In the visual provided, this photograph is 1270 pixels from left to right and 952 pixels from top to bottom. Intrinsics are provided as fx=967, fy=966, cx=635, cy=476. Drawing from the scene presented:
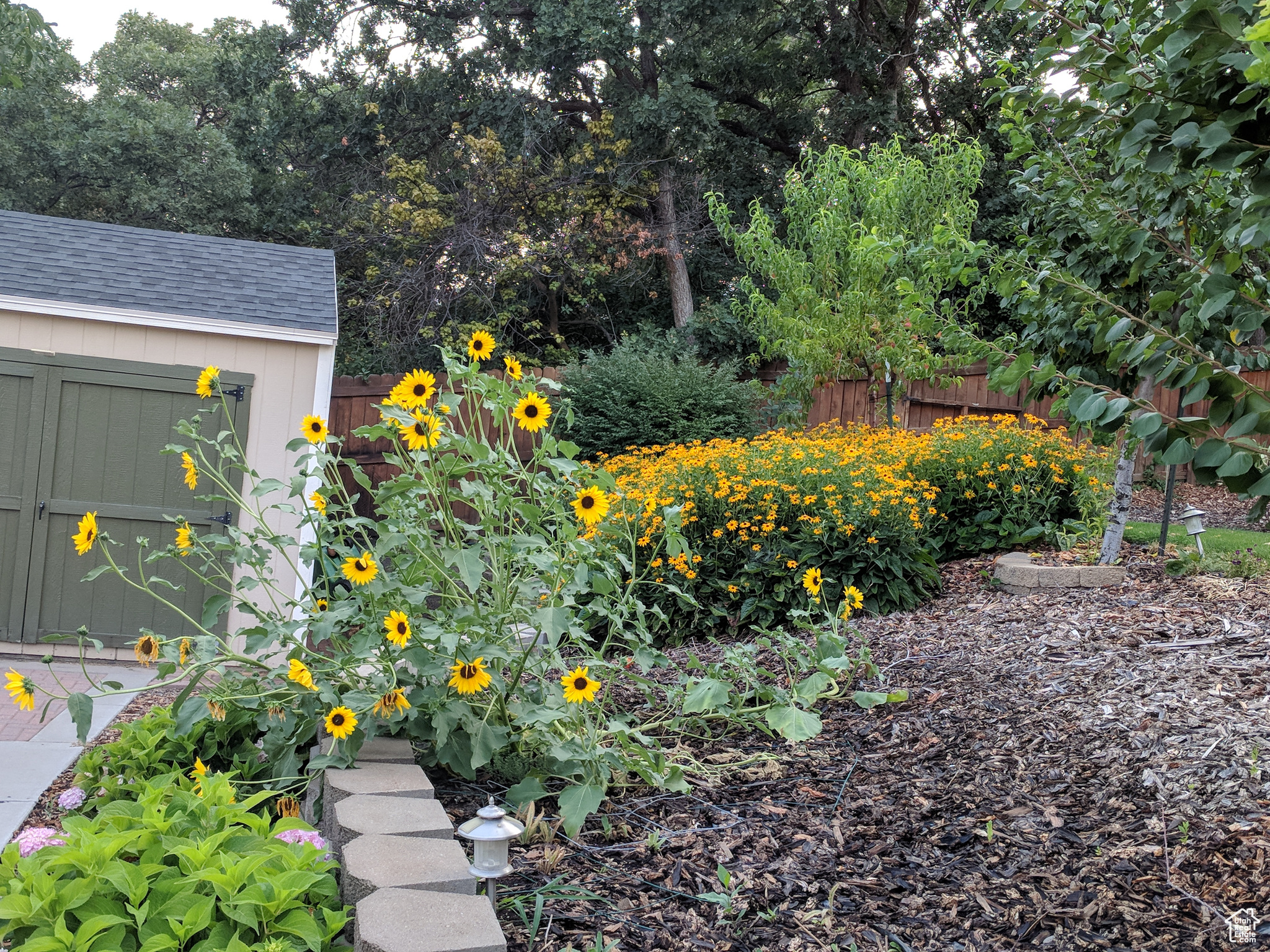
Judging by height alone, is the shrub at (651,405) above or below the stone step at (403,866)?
above

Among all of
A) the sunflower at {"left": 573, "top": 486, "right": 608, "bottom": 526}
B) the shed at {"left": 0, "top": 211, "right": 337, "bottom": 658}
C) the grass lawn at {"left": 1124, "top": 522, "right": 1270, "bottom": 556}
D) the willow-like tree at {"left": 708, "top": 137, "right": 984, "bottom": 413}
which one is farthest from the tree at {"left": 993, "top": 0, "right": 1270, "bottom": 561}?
the willow-like tree at {"left": 708, "top": 137, "right": 984, "bottom": 413}

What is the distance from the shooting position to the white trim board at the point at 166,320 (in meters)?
5.79

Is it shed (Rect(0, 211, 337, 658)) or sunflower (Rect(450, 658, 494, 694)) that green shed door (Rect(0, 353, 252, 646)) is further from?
sunflower (Rect(450, 658, 494, 694))

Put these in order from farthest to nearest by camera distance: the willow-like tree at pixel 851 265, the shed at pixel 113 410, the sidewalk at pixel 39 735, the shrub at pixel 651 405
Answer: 1. the shrub at pixel 651 405
2. the willow-like tree at pixel 851 265
3. the shed at pixel 113 410
4. the sidewalk at pixel 39 735

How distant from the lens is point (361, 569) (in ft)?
8.22

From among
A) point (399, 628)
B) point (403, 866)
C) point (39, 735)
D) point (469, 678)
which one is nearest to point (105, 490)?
point (39, 735)

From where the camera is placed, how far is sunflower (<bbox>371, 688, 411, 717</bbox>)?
2.51 metres

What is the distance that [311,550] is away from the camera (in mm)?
2857

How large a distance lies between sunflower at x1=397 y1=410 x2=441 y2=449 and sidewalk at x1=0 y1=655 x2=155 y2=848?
3.53 feet

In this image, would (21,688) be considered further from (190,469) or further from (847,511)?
(847,511)

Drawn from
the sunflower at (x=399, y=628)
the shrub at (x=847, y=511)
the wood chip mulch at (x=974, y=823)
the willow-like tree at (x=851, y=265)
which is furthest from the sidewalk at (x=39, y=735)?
the willow-like tree at (x=851, y=265)

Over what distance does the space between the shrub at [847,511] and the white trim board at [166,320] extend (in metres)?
2.22

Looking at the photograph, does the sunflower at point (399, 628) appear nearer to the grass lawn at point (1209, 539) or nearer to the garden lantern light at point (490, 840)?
the garden lantern light at point (490, 840)

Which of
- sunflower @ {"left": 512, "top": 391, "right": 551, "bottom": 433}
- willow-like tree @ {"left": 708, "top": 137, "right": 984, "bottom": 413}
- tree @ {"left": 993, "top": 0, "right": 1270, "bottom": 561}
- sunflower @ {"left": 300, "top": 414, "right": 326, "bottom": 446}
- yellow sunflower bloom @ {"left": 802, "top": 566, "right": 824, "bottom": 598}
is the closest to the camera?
tree @ {"left": 993, "top": 0, "right": 1270, "bottom": 561}
